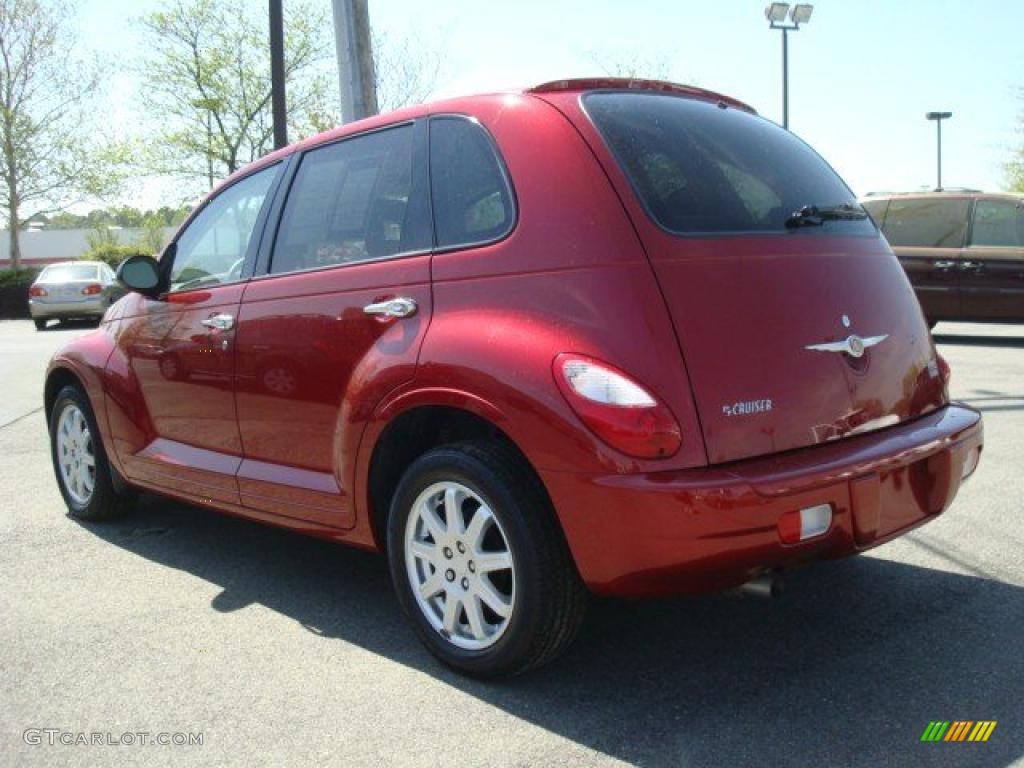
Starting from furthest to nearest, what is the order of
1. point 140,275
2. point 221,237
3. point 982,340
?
point 982,340 → point 140,275 → point 221,237

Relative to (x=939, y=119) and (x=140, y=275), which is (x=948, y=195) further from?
(x=939, y=119)

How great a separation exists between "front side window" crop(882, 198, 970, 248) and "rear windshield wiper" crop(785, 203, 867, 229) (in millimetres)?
9059

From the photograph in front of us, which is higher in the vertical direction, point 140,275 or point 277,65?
point 277,65

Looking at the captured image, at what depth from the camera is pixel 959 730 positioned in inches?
103

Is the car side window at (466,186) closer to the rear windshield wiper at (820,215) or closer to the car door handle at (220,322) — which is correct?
the rear windshield wiper at (820,215)

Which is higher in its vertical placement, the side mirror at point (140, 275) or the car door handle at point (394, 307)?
the side mirror at point (140, 275)

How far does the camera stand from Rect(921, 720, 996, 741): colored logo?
257cm

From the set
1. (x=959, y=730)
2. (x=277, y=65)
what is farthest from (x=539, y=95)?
(x=277, y=65)

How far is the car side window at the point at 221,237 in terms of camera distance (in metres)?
4.11

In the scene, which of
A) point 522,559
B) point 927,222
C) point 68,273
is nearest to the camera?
point 522,559

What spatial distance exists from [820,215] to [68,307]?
20383mm

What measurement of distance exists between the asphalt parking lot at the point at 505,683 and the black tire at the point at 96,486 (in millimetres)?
438

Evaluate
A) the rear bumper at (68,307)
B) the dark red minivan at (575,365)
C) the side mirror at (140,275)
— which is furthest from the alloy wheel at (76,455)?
the rear bumper at (68,307)

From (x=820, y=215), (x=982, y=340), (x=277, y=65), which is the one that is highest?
(x=277, y=65)
